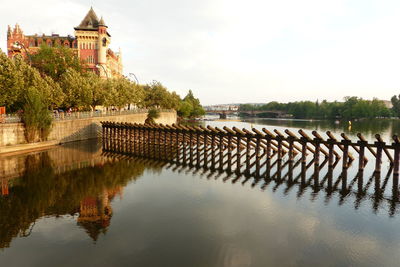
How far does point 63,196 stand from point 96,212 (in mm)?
3889

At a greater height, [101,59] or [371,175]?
[101,59]

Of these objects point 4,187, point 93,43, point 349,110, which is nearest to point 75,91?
point 4,187

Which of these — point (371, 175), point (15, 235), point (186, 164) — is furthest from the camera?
point (186, 164)

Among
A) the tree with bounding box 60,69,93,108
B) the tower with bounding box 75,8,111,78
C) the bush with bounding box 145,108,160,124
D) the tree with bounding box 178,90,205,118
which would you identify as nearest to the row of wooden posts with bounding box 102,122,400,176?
the tree with bounding box 60,69,93,108

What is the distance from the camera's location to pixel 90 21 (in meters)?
84.2

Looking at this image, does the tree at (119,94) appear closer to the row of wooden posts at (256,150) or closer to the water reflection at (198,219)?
the row of wooden posts at (256,150)

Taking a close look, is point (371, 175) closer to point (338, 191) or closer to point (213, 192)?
point (338, 191)

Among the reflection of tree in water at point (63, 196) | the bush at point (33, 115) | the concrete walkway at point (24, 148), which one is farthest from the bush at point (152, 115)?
the reflection of tree in water at point (63, 196)

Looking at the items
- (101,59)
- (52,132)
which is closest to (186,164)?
(52,132)

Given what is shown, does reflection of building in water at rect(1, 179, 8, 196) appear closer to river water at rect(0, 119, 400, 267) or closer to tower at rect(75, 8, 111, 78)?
river water at rect(0, 119, 400, 267)

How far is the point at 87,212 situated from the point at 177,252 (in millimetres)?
6390

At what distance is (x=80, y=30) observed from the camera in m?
81.0

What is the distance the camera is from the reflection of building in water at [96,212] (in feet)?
41.6

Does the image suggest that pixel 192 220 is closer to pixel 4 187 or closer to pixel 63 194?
pixel 63 194
